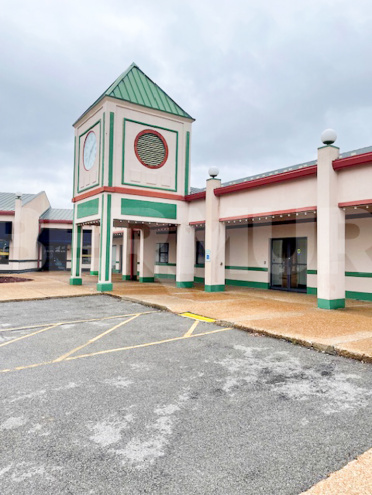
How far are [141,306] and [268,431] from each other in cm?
908

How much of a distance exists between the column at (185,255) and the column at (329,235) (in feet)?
26.9

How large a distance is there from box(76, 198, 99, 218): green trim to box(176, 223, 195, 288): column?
456 cm

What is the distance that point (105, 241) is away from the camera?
15.9 m

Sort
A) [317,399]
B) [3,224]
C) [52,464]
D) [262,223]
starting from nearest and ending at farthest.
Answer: [52,464] < [317,399] < [262,223] < [3,224]

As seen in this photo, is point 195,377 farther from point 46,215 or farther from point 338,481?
point 46,215

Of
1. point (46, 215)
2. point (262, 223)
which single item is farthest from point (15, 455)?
point (46, 215)

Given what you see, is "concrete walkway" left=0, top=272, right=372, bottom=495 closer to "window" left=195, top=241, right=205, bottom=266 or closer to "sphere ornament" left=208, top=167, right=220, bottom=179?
"sphere ornament" left=208, top=167, right=220, bottom=179

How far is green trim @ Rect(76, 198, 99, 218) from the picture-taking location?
17.1m

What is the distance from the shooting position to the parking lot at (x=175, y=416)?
2867 mm

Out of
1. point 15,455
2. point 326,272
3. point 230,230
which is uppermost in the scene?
point 230,230

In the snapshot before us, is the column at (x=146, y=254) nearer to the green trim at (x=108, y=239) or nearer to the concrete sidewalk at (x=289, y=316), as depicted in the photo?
the green trim at (x=108, y=239)

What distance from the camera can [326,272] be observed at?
11383 millimetres

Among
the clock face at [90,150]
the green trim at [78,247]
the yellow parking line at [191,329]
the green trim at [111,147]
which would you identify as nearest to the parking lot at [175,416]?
the yellow parking line at [191,329]

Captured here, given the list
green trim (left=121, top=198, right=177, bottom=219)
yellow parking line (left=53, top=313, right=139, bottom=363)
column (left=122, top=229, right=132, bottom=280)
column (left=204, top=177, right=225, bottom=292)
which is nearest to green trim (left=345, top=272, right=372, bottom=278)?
column (left=204, top=177, right=225, bottom=292)
